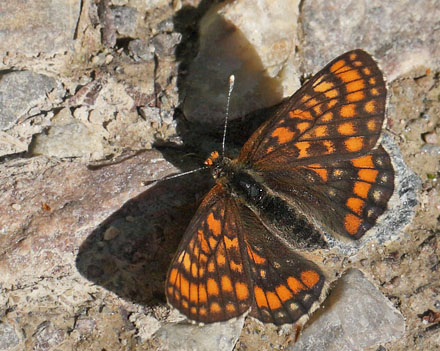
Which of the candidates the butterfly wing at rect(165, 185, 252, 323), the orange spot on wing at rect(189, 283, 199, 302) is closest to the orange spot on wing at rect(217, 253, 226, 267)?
the butterfly wing at rect(165, 185, 252, 323)

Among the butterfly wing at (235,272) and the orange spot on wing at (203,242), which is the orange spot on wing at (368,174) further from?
the orange spot on wing at (203,242)

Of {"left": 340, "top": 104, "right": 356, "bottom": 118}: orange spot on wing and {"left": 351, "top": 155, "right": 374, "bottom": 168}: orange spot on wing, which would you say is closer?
{"left": 340, "top": 104, "right": 356, "bottom": 118}: orange spot on wing

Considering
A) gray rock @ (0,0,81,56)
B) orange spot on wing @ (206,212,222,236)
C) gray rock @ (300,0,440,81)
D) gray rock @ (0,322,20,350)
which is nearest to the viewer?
orange spot on wing @ (206,212,222,236)

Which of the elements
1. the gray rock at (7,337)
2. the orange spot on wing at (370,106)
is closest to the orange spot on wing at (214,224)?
the orange spot on wing at (370,106)

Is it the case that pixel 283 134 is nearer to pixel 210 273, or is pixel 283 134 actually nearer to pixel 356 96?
pixel 356 96

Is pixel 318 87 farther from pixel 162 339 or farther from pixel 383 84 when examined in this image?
pixel 162 339

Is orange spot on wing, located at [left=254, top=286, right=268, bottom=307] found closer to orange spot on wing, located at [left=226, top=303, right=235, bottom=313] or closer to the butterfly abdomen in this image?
orange spot on wing, located at [left=226, top=303, right=235, bottom=313]
